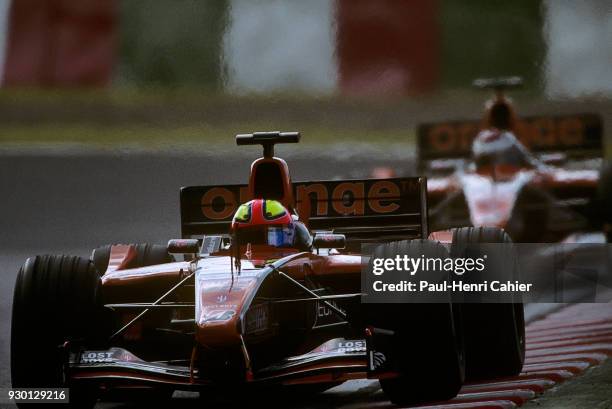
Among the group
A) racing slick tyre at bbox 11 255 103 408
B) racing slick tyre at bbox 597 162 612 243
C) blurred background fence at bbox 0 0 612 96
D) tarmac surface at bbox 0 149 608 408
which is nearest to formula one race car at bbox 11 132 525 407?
racing slick tyre at bbox 11 255 103 408

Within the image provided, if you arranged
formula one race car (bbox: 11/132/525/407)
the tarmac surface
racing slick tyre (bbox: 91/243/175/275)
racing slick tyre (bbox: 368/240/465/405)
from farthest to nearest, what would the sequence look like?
the tarmac surface < racing slick tyre (bbox: 91/243/175/275) < racing slick tyre (bbox: 368/240/465/405) < formula one race car (bbox: 11/132/525/407)

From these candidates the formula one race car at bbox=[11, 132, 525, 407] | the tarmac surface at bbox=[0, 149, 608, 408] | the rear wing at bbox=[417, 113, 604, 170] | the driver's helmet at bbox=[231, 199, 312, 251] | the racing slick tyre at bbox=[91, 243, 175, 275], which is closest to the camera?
the formula one race car at bbox=[11, 132, 525, 407]

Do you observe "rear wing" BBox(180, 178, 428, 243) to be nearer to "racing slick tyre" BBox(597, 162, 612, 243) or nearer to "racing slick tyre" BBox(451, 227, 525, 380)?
"racing slick tyre" BBox(451, 227, 525, 380)

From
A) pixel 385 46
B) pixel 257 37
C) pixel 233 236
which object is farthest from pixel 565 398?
pixel 385 46

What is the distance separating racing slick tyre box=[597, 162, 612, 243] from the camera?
11.4m

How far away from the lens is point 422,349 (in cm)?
589

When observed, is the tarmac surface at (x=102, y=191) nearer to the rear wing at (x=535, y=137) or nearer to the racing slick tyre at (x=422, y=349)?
the rear wing at (x=535, y=137)

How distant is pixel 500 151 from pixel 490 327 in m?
5.16

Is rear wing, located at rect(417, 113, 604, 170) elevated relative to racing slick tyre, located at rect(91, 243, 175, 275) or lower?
elevated

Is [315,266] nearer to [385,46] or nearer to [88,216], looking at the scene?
[385,46]

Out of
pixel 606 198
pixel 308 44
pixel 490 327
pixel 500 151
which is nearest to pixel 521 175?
pixel 500 151

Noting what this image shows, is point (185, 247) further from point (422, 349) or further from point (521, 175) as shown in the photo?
point (521, 175)

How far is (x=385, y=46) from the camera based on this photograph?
12.6 metres

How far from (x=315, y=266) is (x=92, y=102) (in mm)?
6334
